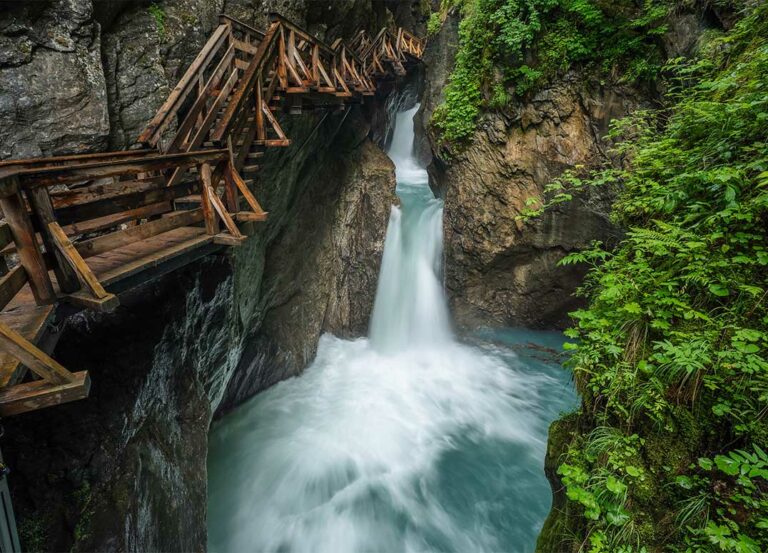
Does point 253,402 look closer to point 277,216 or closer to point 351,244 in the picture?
point 277,216

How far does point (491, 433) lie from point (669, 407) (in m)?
6.22

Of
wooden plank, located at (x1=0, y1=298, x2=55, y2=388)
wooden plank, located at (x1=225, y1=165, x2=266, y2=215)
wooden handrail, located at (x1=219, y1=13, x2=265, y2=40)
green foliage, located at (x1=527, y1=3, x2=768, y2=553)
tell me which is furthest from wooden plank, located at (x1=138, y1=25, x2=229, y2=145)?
green foliage, located at (x1=527, y1=3, x2=768, y2=553)

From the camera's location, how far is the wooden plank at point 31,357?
1819mm

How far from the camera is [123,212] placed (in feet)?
12.1

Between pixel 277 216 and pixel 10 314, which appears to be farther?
pixel 277 216

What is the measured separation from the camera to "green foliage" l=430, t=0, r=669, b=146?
7809mm

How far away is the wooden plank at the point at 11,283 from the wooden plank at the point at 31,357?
357 mm

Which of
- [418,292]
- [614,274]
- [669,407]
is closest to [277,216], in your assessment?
[418,292]

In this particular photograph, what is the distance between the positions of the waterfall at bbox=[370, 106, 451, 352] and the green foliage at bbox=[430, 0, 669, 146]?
3.35 m

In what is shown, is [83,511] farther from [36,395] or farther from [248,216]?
[248,216]

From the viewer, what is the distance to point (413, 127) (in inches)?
914

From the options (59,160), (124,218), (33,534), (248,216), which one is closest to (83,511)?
(33,534)

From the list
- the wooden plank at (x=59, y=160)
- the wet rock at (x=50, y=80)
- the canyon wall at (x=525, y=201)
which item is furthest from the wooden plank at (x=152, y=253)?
the canyon wall at (x=525, y=201)

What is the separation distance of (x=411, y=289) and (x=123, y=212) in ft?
31.6
